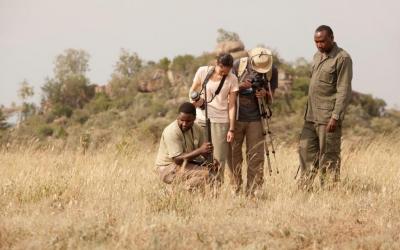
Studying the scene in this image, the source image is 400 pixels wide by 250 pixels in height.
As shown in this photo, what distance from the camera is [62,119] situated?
1587 inches

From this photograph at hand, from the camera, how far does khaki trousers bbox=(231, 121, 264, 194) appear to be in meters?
6.92

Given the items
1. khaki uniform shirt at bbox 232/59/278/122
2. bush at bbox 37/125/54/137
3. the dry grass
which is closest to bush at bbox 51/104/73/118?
bush at bbox 37/125/54/137

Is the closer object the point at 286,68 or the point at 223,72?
the point at 223,72

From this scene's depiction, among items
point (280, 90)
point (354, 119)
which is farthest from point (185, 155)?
point (280, 90)

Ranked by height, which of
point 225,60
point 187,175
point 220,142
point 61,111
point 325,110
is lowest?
point 61,111

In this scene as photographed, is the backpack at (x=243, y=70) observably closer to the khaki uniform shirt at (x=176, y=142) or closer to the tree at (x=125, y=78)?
the khaki uniform shirt at (x=176, y=142)

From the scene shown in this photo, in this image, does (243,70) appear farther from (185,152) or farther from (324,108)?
(185,152)

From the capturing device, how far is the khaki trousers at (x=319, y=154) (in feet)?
22.9

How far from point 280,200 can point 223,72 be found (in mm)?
1431

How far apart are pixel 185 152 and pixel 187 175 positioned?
0.25 m

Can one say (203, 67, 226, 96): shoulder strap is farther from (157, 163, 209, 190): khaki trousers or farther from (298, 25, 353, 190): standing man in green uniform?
(298, 25, 353, 190): standing man in green uniform

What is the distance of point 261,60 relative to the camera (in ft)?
22.3

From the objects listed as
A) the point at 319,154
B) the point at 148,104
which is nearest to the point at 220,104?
the point at 319,154

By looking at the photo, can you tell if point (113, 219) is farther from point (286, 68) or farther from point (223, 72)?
point (286, 68)
